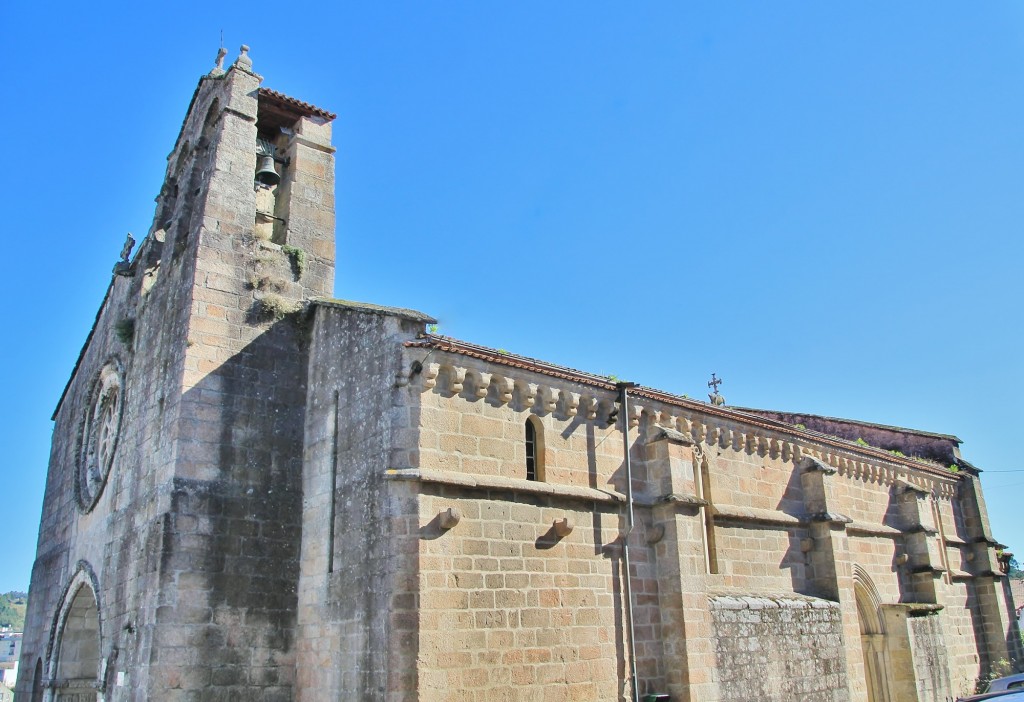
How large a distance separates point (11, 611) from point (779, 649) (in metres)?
196

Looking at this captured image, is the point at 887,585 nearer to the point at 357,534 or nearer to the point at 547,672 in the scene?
the point at 547,672

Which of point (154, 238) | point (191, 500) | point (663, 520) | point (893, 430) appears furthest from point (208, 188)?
point (893, 430)

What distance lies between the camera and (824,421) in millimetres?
25797

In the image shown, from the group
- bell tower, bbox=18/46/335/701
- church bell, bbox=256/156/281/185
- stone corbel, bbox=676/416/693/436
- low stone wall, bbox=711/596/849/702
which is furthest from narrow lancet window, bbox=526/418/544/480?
church bell, bbox=256/156/281/185

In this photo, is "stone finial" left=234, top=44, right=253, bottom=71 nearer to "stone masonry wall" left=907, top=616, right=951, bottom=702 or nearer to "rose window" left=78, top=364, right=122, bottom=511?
"rose window" left=78, top=364, right=122, bottom=511

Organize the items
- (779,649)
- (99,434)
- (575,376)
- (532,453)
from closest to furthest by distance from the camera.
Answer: (532,453) → (575,376) → (779,649) → (99,434)

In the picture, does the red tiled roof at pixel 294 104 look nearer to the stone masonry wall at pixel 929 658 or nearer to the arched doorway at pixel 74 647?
the arched doorway at pixel 74 647

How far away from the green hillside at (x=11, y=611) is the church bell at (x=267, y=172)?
172907mm

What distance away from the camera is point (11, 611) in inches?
6767

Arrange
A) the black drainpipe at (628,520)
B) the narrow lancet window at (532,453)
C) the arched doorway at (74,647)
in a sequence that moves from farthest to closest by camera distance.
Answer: the arched doorway at (74,647)
the narrow lancet window at (532,453)
the black drainpipe at (628,520)

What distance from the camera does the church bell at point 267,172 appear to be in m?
14.8

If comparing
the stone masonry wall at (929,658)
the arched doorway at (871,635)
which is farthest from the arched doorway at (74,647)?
the stone masonry wall at (929,658)

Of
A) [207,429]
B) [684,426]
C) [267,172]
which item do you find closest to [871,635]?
[684,426]

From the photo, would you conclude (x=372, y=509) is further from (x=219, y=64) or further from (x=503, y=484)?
(x=219, y=64)
